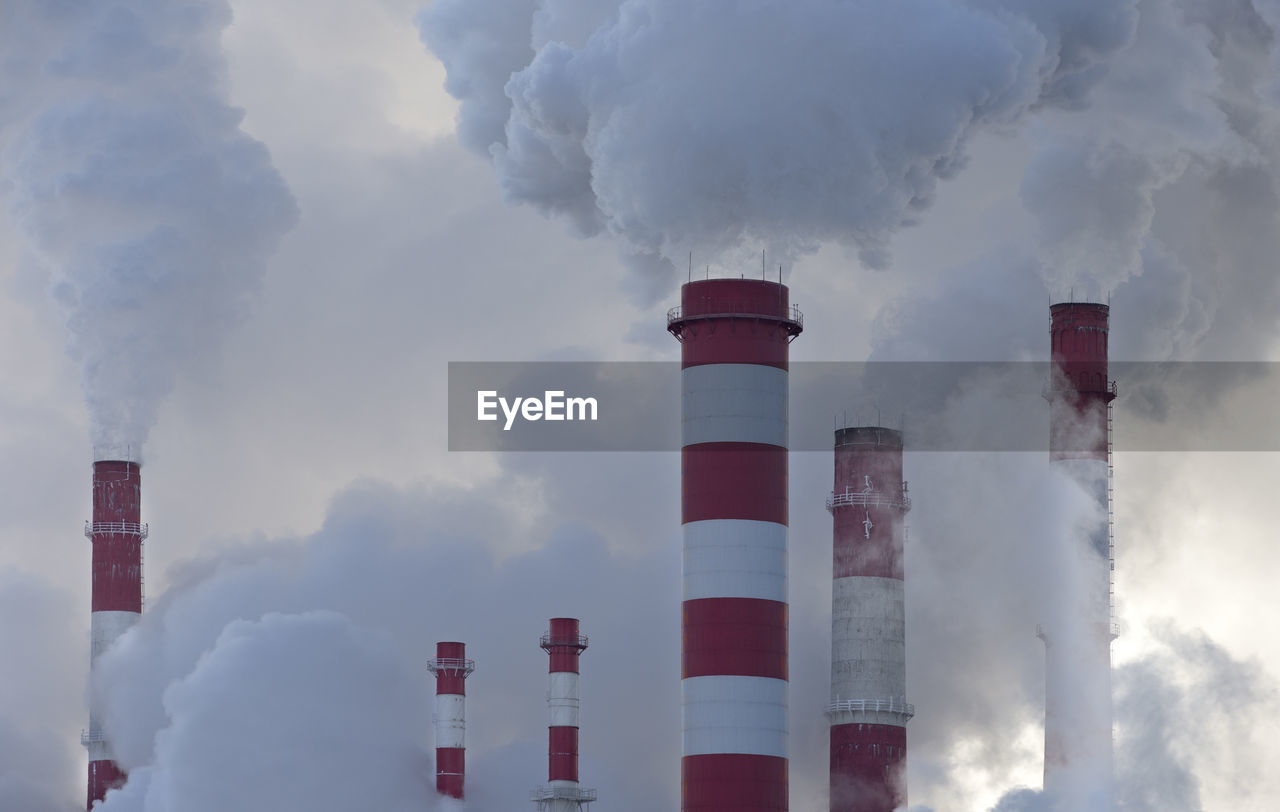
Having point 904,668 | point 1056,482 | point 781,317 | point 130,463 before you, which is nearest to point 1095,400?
point 1056,482

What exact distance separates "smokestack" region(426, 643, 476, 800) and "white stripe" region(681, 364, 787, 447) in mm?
25130

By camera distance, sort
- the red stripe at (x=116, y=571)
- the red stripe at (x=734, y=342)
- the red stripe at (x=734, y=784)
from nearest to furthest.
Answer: the red stripe at (x=734, y=784), the red stripe at (x=734, y=342), the red stripe at (x=116, y=571)

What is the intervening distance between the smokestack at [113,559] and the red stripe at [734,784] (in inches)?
1400

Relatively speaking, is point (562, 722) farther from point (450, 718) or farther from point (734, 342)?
point (734, 342)

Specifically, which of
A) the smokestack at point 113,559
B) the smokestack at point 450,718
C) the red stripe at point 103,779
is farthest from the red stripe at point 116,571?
the smokestack at point 450,718

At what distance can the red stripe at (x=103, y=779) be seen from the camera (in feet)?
318

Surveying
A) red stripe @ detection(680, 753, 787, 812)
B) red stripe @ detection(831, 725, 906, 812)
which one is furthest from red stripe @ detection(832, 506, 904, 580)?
red stripe @ detection(680, 753, 787, 812)

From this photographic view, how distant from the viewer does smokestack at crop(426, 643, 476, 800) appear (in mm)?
90375

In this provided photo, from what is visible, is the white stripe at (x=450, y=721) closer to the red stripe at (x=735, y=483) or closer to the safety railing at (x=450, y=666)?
the safety railing at (x=450, y=666)

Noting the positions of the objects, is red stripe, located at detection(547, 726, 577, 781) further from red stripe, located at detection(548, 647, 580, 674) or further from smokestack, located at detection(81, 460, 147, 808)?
smokestack, located at detection(81, 460, 147, 808)

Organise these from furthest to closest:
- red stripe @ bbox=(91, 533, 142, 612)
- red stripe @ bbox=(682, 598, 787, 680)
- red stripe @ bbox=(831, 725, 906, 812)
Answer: red stripe @ bbox=(91, 533, 142, 612) → red stripe @ bbox=(831, 725, 906, 812) → red stripe @ bbox=(682, 598, 787, 680)

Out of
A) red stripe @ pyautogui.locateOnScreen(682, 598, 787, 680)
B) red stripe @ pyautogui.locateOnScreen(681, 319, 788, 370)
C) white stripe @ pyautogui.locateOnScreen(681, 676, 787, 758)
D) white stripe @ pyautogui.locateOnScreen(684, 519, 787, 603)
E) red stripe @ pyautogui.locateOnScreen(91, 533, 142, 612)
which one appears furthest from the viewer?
red stripe @ pyautogui.locateOnScreen(91, 533, 142, 612)

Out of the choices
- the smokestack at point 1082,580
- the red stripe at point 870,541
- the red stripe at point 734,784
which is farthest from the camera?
the red stripe at point 870,541

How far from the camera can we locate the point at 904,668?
91250 mm
